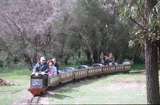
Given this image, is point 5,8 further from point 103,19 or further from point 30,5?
point 103,19

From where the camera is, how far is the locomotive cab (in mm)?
21312

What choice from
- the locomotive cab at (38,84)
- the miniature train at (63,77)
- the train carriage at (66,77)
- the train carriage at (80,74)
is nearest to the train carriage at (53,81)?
the miniature train at (63,77)

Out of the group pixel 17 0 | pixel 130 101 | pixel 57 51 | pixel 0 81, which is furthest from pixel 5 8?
pixel 130 101

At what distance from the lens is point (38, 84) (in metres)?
21.6

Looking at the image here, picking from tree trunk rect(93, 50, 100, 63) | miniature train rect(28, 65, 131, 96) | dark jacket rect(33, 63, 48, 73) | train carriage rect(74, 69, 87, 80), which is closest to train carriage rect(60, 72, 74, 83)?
miniature train rect(28, 65, 131, 96)

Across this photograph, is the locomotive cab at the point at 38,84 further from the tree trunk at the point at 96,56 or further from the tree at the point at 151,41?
the tree trunk at the point at 96,56

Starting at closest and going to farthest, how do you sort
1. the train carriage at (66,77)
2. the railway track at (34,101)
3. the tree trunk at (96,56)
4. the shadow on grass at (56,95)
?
the railway track at (34,101) → the shadow on grass at (56,95) → the train carriage at (66,77) → the tree trunk at (96,56)

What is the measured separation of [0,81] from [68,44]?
2311 centimetres

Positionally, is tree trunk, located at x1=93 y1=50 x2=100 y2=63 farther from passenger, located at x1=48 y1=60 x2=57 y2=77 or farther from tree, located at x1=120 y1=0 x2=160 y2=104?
tree, located at x1=120 y1=0 x2=160 y2=104

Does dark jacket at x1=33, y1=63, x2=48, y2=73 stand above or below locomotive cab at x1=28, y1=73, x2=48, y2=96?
above

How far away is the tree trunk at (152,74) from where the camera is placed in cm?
1435

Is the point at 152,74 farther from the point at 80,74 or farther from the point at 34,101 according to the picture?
the point at 80,74

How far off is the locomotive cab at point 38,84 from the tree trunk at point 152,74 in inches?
315

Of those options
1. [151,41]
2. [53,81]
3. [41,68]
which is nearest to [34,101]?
[41,68]
